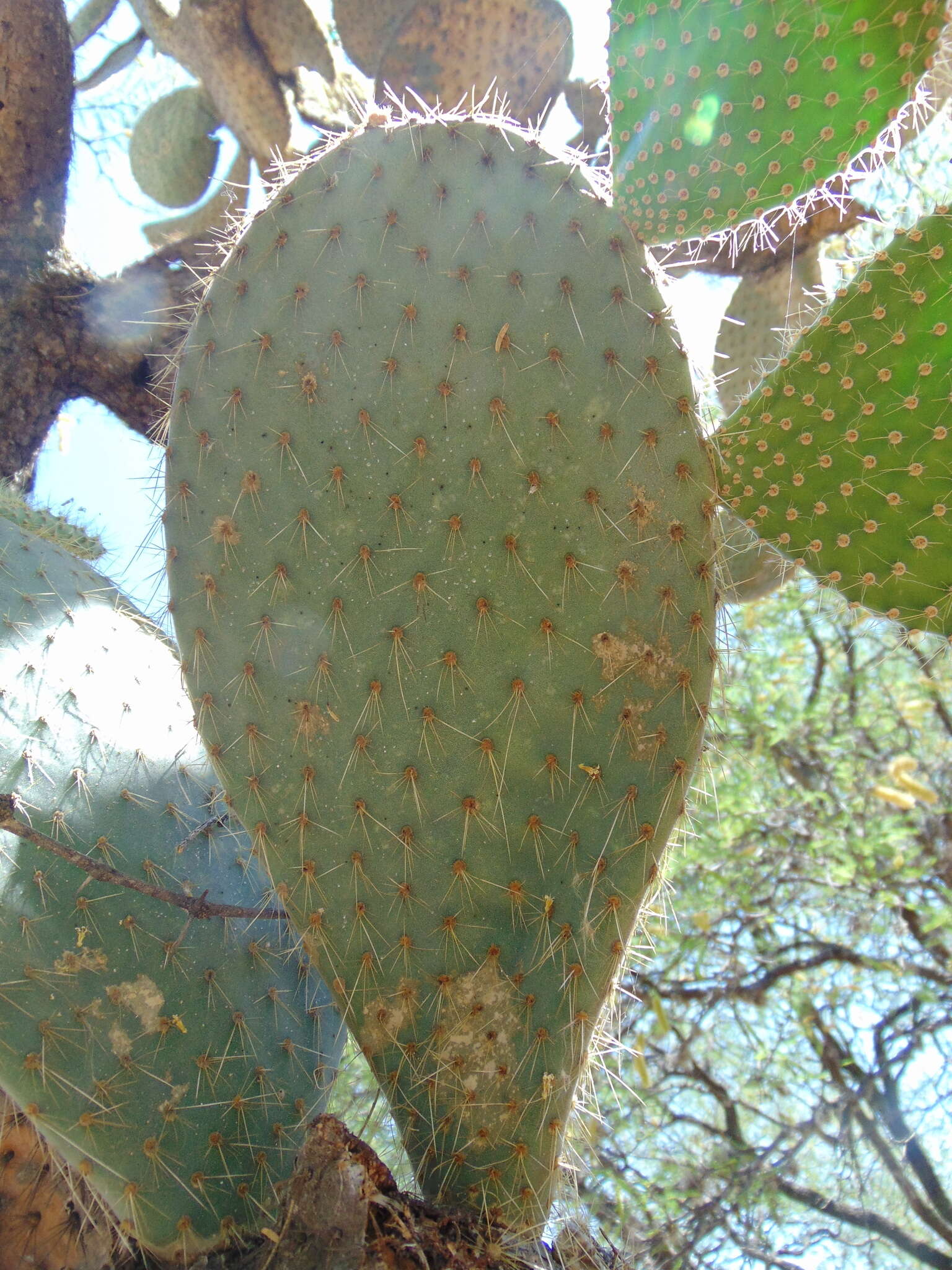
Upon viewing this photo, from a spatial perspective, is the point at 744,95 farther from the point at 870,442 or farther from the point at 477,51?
the point at 477,51

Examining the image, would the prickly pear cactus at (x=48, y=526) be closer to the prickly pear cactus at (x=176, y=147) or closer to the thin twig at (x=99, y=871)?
the thin twig at (x=99, y=871)

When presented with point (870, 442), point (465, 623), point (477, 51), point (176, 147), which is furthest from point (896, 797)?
point (176, 147)

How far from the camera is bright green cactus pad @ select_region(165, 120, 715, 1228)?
0.92 metres

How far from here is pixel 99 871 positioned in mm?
939

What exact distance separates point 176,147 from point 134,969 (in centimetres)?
267

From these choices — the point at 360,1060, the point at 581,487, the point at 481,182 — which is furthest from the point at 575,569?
the point at 360,1060

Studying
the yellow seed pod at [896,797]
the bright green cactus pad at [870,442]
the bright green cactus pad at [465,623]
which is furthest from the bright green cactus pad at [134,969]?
the yellow seed pod at [896,797]

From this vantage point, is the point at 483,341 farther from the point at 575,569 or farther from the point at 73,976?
the point at 73,976

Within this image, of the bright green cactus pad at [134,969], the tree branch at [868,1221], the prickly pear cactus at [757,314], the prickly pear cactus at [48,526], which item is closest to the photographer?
the bright green cactus pad at [134,969]

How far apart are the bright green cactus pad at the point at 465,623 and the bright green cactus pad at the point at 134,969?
0.15 metres

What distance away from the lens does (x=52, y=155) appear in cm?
196

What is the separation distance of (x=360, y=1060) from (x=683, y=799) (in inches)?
58.2

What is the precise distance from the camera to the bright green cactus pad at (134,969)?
90 cm

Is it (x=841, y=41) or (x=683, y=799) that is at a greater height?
(x=841, y=41)
